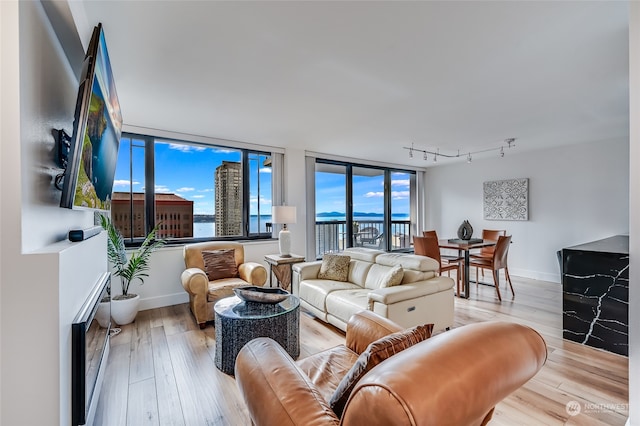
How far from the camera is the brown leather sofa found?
0.59 meters

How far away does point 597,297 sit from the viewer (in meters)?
2.66

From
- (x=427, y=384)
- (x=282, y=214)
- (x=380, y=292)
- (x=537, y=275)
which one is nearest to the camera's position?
(x=427, y=384)

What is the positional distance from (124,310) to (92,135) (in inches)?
95.3

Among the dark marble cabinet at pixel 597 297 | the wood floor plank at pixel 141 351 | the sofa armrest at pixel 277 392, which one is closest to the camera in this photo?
the sofa armrest at pixel 277 392

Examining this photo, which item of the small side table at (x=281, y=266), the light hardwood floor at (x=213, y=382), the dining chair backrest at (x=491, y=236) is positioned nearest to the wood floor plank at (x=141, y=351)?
the light hardwood floor at (x=213, y=382)

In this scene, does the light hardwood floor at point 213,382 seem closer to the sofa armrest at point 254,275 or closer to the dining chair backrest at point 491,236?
the sofa armrest at point 254,275

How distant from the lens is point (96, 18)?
1.69 meters

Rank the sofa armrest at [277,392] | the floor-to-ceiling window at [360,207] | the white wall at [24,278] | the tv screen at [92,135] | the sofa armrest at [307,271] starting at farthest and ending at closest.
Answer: the floor-to-ceiling window at [360,207] → the sofa armrest at [307,271] → the tv screen at [92,135] → the white wall at [24,278] → the sofa armrest at [277,392]

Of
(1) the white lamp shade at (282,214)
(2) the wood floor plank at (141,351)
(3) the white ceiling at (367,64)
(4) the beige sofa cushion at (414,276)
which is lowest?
(2) the wood floor plank at (141,351)

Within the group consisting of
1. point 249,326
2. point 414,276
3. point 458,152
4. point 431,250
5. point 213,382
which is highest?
point 458,152

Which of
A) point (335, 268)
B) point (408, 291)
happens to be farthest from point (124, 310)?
point (408, 291)

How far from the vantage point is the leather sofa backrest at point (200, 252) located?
361cm

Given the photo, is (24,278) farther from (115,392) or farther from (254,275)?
(254,275)

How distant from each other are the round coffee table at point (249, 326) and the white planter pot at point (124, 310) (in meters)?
1.36
